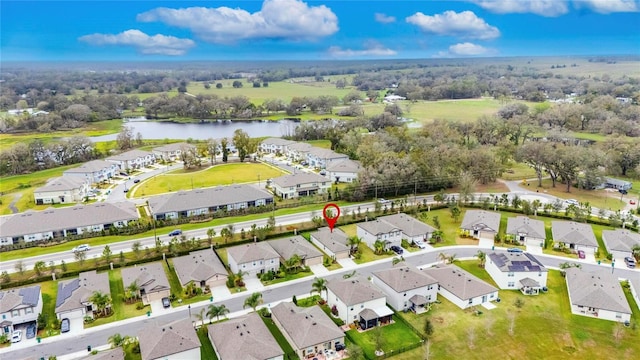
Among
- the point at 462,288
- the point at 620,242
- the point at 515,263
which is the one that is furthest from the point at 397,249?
the point at 620,242

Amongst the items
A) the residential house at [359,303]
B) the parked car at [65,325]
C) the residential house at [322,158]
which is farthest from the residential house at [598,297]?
the residential house at [322,158]

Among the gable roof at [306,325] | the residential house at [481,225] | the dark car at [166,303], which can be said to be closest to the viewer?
the gable roof at [306,325]

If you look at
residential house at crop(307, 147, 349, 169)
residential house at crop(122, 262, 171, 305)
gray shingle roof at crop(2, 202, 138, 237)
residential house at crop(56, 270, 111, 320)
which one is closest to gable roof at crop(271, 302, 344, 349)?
residential house at crop(122, 262, 171, 305)

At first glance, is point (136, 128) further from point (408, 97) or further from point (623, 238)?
point (623, 238)

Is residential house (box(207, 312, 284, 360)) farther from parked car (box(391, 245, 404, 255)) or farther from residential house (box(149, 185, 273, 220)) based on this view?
residential house (box(149, 185, 273, 220))

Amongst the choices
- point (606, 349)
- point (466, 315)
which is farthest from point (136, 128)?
point (606, 349)

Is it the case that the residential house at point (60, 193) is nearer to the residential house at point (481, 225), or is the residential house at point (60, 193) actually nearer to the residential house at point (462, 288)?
the residential house at point (462, 288)
